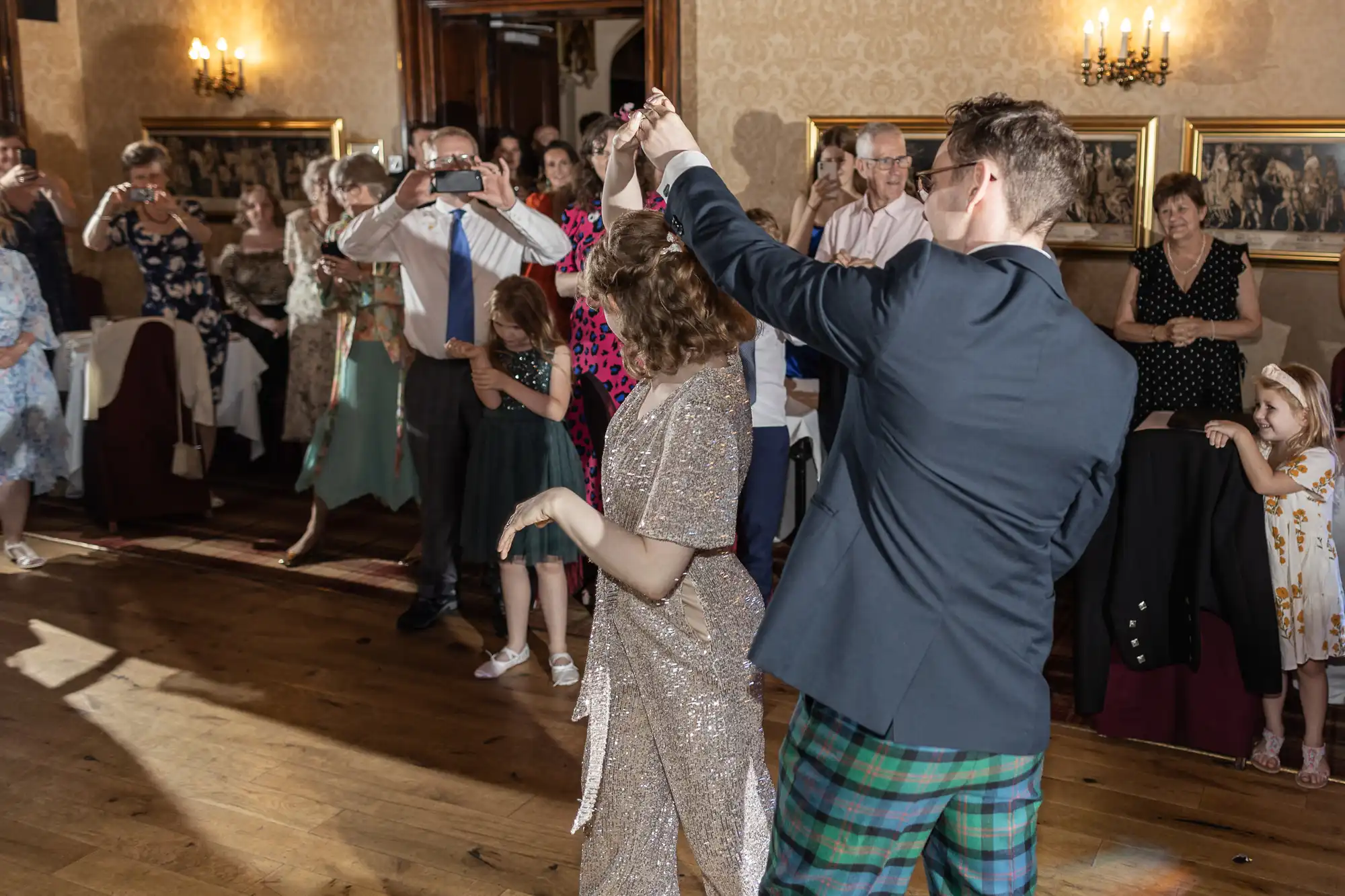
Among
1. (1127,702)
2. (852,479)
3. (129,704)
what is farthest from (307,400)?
(852,479)

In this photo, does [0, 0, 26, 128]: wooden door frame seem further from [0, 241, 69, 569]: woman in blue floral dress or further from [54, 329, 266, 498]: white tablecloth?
[0, 241, 69, 569]: woman in blue floral dress

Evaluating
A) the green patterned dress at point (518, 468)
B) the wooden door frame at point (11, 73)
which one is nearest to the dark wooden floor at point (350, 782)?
the green patterned dress at point (518, 468)

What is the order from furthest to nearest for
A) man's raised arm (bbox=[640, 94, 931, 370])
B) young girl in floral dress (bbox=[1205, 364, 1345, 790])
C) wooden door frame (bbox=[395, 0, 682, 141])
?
wooden door frame (bbox=[395, 0, 682, 141]) → young girl in floral dress (bbox=[1205, 364, 1345, 790]) → man's raised arm (bbox=[640, 94, 931, 370])

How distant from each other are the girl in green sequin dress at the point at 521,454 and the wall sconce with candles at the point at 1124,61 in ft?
10.4

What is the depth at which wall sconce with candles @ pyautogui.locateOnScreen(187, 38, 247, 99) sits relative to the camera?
793 cm

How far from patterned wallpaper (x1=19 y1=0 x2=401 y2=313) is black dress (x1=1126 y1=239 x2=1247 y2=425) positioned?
4.50 m

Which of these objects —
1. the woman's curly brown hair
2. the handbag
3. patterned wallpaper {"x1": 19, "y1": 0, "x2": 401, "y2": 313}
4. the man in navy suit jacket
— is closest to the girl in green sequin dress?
the woman's curly brown hair

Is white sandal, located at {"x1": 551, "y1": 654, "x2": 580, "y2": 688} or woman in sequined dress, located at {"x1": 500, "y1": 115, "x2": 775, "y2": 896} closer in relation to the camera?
woman in sequined dress, located at {"x1": 500, "y1": 115, "x2": 775, "y2": 896}

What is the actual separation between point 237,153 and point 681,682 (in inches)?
268

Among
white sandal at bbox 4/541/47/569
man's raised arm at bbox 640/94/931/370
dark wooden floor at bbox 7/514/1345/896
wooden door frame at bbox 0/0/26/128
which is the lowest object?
dark wooden floor at bbox 7/514/1345/896

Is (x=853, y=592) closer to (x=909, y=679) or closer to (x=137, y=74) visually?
(x=909, y=679)

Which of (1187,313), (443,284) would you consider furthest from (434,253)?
(1187,313)

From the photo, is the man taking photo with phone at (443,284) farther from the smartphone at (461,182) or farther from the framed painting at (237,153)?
the framed painting at (237,153)

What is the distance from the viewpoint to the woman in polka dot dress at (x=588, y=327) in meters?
4.47
